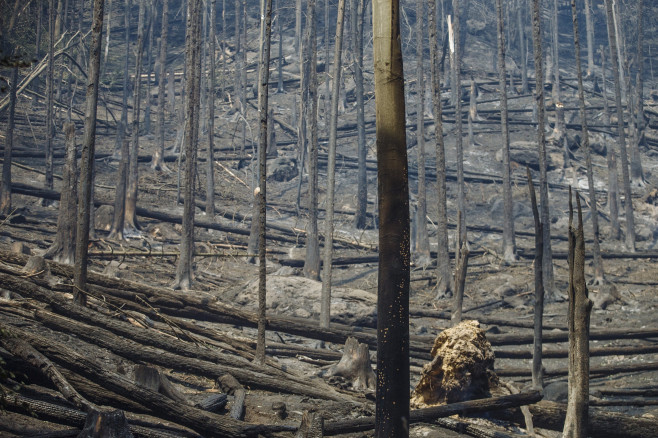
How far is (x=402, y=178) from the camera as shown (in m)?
4.73

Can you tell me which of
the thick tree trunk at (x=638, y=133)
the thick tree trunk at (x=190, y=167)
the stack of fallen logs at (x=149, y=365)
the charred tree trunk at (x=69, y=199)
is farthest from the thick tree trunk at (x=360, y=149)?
the charred tree trunk at (x=69, y=199)

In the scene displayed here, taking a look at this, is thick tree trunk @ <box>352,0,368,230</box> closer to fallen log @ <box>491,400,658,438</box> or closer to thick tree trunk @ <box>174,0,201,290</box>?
thick tree trunk @ <box>174,0,201,290</box>

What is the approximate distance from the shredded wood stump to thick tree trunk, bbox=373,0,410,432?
11.1ft

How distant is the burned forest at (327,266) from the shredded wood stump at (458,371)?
0.03m

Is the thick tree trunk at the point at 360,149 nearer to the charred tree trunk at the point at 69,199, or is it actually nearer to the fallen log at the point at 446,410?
the charred tree trunk at the point at 69,199

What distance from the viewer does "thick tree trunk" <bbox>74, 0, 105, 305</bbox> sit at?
9203mm

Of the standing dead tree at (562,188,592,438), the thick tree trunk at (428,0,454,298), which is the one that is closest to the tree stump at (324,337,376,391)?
the standing dead tree at (562,188,592,438)

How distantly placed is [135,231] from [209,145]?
6254 millimetres

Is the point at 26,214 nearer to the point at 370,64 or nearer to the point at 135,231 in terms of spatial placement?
the point at 135,231

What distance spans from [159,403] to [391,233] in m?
3.29

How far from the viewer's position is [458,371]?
7824 mm

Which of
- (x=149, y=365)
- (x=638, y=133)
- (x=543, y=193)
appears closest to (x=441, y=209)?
(x=543, y=193)

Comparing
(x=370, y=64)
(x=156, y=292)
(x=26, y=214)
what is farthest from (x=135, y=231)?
(x=370, y=64)

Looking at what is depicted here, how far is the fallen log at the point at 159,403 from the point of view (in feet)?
20.7
